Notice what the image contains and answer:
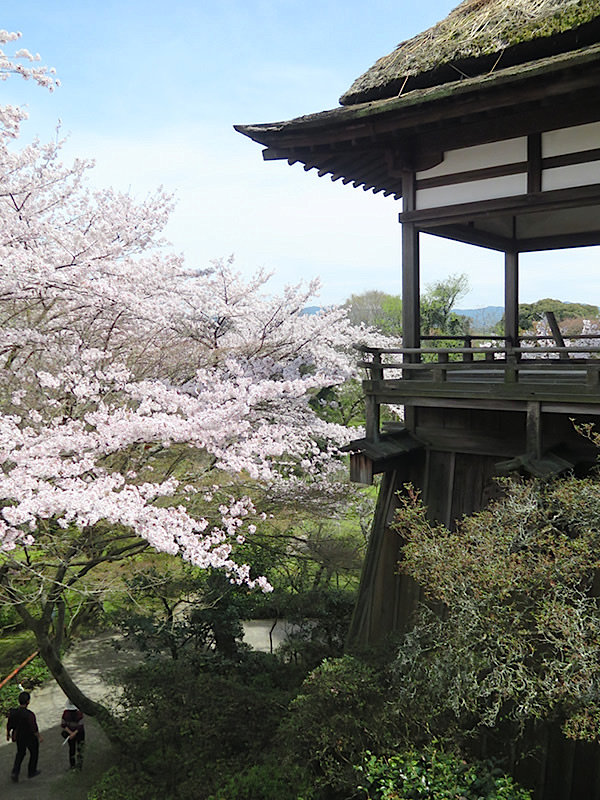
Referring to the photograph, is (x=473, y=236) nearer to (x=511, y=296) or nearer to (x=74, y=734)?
(x=511, y=296)

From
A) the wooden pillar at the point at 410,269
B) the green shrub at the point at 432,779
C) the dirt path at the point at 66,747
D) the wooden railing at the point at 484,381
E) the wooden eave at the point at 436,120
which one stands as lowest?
the dirt path at the point at 66,747

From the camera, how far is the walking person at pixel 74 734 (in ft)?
23.6

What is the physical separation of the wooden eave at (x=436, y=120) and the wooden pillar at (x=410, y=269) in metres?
0.22

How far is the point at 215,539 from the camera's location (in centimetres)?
593

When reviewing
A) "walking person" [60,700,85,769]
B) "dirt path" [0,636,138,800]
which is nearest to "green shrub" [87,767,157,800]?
"dirt path" [0,636,138,800]

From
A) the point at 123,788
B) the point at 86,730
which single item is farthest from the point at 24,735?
the point at 123,788

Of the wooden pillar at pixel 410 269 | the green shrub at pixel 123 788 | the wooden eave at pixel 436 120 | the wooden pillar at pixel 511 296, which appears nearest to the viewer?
the wooden eave at pixel 436 120

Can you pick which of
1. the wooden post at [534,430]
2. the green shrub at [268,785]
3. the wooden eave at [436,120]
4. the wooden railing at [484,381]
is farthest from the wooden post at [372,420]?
the green shrub at [268,785]

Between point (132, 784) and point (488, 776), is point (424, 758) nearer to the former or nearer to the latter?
point (488, 776)

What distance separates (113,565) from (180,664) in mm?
4285

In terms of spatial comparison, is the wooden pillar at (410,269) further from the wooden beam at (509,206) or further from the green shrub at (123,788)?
the green shrub at (123,788)

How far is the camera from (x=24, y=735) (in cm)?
699

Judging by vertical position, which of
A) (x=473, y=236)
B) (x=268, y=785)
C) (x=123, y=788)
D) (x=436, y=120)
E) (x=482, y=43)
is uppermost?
(x=482, y=43)

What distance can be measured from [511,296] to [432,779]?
247 inches
